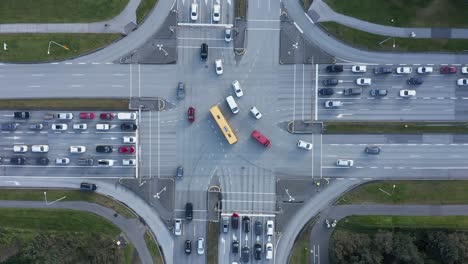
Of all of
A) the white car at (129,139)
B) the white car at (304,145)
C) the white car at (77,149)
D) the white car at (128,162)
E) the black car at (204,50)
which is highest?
the black car at (204,50)

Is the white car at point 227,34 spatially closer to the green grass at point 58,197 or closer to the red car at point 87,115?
the red car at point 87,115

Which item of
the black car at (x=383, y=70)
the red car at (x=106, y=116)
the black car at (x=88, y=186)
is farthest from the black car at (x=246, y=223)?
the black car at (x=383, y=70)

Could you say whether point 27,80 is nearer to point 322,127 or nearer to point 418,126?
point 322,127

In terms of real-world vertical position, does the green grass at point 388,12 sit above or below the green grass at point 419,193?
above

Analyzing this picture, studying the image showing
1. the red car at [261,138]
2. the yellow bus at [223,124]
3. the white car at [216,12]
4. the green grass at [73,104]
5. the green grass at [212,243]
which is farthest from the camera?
the green grass at [212,243]

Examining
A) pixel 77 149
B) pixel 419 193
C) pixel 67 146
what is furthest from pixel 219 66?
pixel 419 193

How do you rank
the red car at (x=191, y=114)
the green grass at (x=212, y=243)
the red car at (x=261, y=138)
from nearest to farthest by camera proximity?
the red car at (x=261, y=138) < the red car at (x=191, y=114) < the green grass at (x=212, y=243)

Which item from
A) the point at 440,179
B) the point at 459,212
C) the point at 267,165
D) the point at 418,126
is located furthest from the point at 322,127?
the point at 459,212
